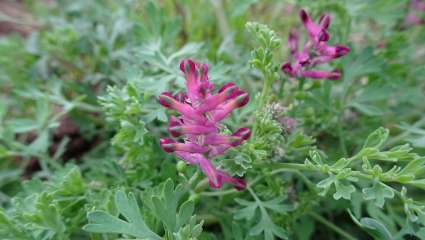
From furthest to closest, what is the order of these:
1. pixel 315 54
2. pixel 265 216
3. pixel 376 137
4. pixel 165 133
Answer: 1. pixel 165 133
2. pixel 315 54
3. pixel 265 216
4. pixel 376 137

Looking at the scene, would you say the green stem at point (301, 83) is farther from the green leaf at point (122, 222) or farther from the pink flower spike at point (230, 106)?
the green leaf at point (122, 222)

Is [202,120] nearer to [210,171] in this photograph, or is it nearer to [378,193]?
[210,171]

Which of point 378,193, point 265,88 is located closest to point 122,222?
point 265,88

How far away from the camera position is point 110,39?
2727 millimetres

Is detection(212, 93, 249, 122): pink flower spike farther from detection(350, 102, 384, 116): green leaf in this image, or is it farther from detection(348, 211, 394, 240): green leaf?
detection(350, 102, 384, 116): green leaf

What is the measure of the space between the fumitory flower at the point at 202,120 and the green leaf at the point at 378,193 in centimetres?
44

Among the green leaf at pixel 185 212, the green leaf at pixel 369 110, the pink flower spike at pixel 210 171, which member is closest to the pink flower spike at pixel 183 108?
the pink flower spike at pixel 210 171

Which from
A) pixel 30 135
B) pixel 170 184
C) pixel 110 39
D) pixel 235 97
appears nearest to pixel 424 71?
pixel 235 97

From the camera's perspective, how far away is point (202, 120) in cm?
146

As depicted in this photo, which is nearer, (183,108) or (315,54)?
(183,108)

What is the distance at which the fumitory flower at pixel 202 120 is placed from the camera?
57.2 inches

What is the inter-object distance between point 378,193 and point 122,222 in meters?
0.83

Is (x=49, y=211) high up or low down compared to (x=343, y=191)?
up

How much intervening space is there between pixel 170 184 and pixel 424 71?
53.0 inches
